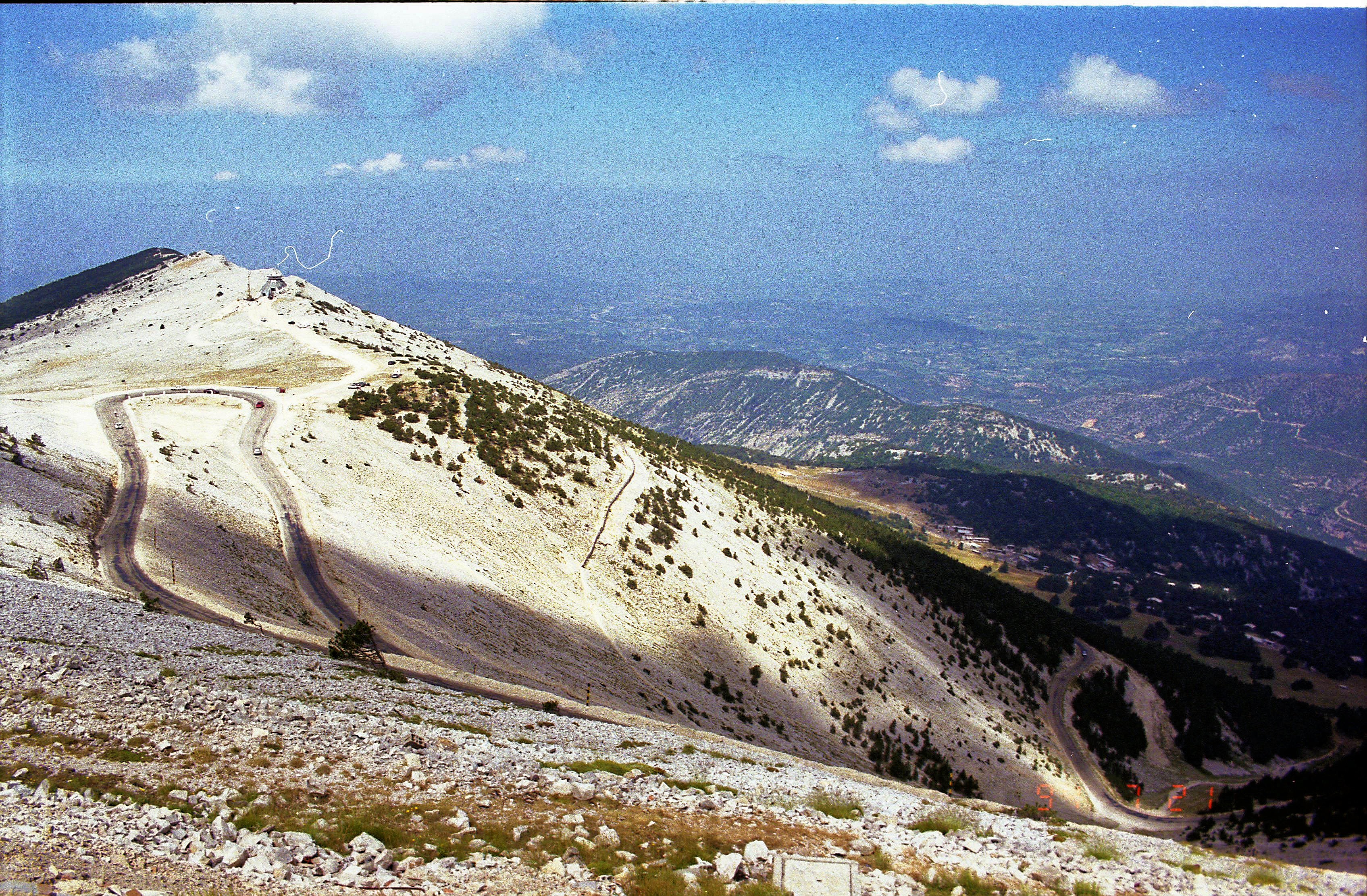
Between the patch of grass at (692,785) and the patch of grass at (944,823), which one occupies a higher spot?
the patch of grass at (944,823)

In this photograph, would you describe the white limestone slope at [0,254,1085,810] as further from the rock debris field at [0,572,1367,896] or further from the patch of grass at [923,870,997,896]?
the patch of grass at [923,870,997,896]

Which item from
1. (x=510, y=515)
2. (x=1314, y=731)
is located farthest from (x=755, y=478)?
(x=1314, y=731)

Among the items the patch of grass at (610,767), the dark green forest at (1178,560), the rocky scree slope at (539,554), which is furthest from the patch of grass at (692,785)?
the dark green forest at (1178,560)

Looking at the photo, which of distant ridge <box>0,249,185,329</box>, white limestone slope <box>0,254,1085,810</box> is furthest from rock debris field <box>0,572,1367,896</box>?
distant ridge <box>0,249,185,329</box>

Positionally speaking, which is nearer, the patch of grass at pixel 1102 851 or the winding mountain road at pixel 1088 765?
the patch of grass at pixel 1102 851

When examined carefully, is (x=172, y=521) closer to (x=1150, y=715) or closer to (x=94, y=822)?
(x=94, y=822)

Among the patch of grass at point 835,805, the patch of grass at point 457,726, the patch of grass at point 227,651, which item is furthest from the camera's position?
the patch of grass at point 227,651

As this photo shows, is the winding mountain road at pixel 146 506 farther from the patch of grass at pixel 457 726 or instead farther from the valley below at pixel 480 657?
the patch of grass at pixel 457 726

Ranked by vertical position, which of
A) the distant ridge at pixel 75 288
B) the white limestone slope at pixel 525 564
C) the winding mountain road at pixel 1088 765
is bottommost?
the winding mountain road at pixel 1088 765
